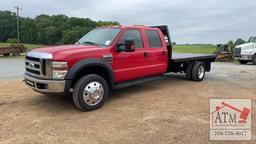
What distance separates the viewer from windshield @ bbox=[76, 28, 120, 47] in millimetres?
6083

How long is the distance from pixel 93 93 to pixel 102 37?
65.4 inches

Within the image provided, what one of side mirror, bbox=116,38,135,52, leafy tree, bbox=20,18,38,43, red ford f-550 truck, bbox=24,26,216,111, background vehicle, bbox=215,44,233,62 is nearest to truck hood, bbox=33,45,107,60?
red ford f-550 truck, bbox=24,26,216,111

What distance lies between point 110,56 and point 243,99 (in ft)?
11.7

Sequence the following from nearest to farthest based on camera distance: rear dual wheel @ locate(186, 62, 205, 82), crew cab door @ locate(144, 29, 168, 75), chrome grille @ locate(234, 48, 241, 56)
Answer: crew cab door @ locate(144, 29, 168, 75) → rear dual wheel @ locate(186, 62, 205, 82) → chrome grille @ locate(234, 48, 241, 56)

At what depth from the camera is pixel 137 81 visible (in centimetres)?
662

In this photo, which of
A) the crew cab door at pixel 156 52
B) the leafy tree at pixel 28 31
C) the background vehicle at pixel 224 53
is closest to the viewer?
the crew cab door at pixel 156 52

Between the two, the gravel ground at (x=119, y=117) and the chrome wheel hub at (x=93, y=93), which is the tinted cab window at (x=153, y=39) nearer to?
the gravel ground at (x=119, y=117)

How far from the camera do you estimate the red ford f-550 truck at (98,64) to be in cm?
500

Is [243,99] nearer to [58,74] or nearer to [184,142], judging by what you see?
[184,142]

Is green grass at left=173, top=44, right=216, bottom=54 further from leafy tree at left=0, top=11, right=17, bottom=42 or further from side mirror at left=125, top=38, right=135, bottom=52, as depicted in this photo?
leafy tree at left=0, top=11, right=17, bottom=42

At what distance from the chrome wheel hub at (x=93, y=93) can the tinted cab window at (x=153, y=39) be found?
2254 mm

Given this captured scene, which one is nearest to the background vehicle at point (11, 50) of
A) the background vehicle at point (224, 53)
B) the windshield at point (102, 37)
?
the background vehicle at point (224, 53)

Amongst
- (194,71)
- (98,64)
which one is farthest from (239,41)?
(98,64)

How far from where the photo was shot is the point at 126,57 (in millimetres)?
6145
